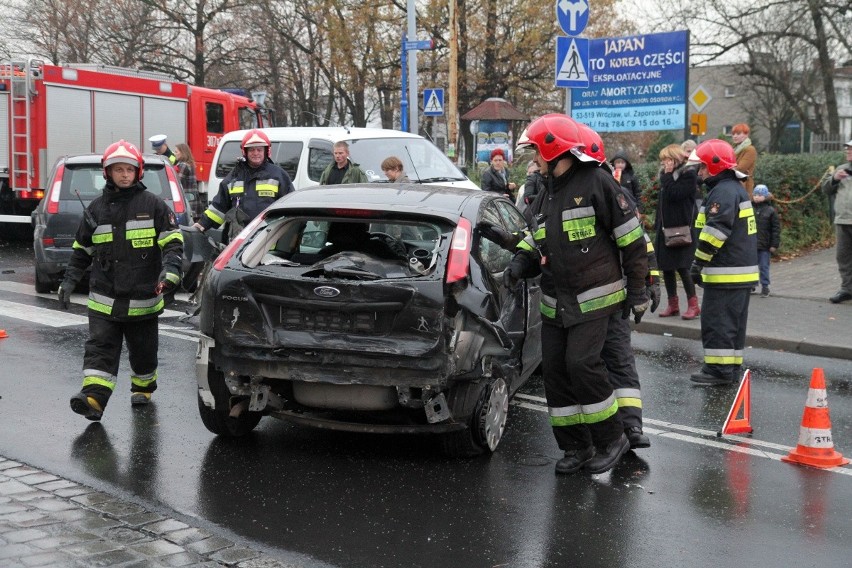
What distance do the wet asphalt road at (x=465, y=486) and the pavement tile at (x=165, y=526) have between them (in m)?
0.12

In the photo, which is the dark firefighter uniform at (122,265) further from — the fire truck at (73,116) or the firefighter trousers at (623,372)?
the fire truck at (73,116)

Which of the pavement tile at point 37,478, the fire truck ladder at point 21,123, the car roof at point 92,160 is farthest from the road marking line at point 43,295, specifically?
the pavement tile at point 37,478

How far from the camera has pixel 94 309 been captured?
6953 millimetres

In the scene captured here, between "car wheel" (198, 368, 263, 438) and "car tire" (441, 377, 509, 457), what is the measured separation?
1.16m

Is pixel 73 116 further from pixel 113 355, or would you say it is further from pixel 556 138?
pixel 556 138

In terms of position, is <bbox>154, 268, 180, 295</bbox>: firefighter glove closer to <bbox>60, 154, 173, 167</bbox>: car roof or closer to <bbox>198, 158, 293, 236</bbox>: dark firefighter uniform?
<bbox>198, 158, 293, 236</bbox>: dark firefighter uniform

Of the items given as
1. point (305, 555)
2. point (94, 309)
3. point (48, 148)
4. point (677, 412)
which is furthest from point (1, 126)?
point (305, 555)

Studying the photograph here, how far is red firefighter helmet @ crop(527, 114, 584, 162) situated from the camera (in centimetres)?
567

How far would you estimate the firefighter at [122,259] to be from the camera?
690 cm

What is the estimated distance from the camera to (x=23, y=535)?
4.57 meters

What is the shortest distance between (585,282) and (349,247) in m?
1.72

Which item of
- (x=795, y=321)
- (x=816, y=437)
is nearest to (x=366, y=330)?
(x=816, y=437)

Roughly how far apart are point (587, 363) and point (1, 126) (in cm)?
1571

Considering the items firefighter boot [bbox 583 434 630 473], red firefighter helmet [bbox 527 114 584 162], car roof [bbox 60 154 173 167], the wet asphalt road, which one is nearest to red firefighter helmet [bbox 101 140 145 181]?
the wet asphalt road
